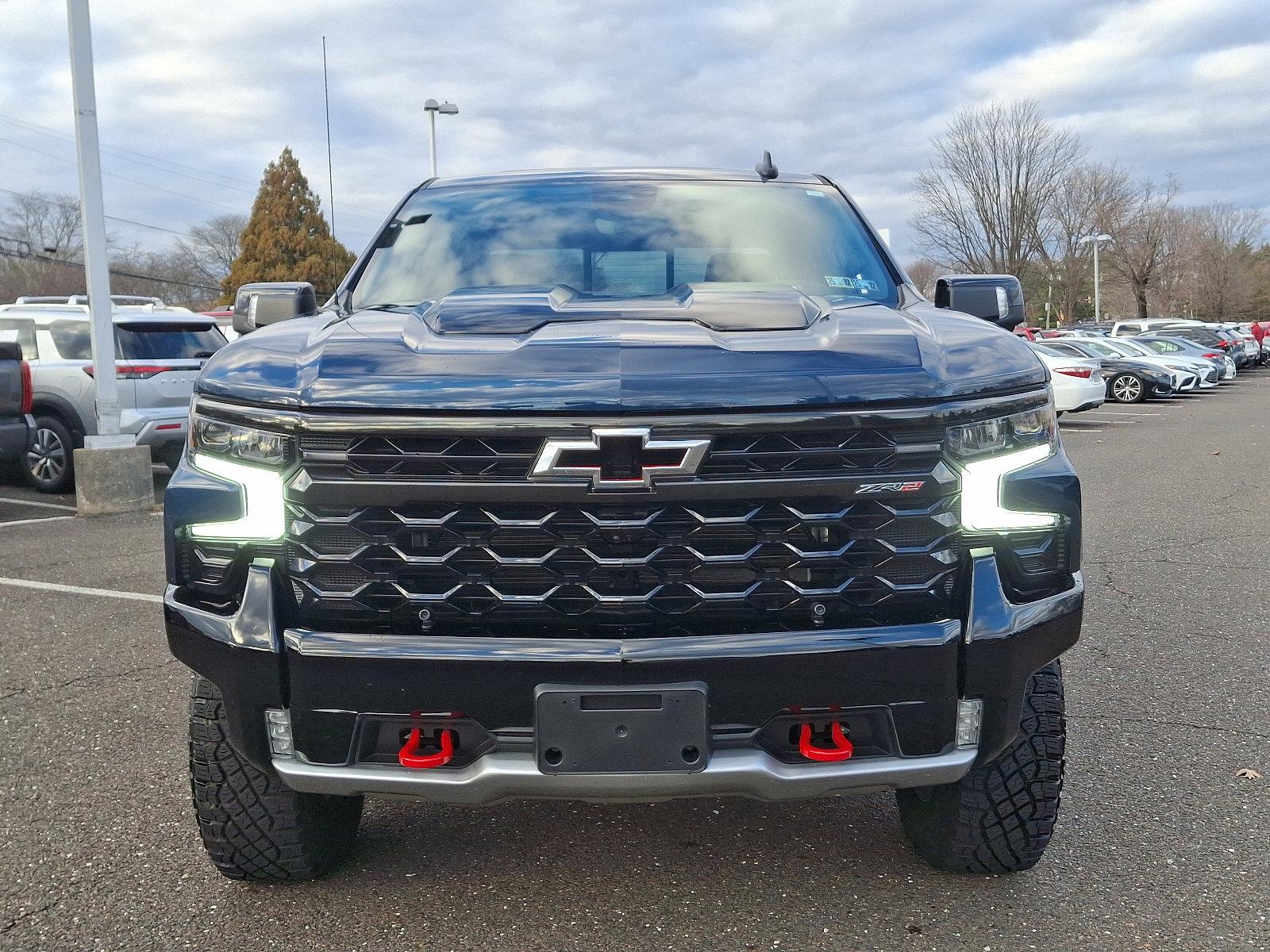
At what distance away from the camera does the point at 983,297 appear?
3404mm

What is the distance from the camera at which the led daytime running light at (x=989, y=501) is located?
2.27 metres

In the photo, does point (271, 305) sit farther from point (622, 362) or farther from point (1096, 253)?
point (1096, 253)

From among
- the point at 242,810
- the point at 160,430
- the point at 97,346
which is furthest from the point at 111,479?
the point at 242,810

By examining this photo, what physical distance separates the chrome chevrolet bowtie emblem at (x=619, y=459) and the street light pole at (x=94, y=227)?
26.2ft

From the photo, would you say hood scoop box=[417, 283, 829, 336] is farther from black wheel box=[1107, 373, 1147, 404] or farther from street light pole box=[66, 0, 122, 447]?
black wheel box=[1107, 373, 1147, 404]

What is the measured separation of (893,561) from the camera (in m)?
2.23

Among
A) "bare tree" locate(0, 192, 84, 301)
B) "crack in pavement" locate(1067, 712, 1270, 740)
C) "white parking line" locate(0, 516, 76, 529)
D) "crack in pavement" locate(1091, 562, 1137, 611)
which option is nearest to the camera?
"crack in pavement" locate(1067, 712, 1270, 740)

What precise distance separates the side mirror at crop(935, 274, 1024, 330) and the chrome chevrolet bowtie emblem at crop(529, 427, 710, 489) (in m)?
1.55

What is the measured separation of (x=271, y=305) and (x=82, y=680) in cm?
215

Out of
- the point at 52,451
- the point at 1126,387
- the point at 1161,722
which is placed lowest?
the point at 1126,387

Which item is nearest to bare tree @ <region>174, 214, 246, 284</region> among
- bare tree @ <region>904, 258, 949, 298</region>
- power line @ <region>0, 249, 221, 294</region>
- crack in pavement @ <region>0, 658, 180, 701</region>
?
power line @ <region>0, 249, 221, 294</region>

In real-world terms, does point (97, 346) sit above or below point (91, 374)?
above

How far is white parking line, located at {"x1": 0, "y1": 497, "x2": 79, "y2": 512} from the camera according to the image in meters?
9.76

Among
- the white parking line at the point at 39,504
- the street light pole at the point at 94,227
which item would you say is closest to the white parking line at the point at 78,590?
the street light pole at the point at 94,227
